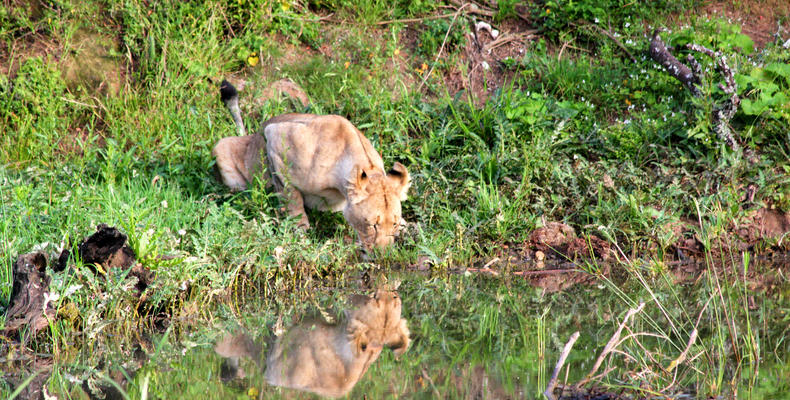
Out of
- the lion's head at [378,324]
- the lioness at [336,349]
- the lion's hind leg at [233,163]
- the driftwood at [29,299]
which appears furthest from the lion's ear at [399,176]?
the driftwood at [29,299]

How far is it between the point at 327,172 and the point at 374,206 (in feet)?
2.04

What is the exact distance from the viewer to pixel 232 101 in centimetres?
810

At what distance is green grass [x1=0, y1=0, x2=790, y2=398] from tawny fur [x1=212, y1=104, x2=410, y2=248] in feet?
0.76

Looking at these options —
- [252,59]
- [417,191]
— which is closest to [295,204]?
[417,191]

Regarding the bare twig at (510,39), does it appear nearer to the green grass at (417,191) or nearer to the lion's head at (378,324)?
the green grass at (417,191)

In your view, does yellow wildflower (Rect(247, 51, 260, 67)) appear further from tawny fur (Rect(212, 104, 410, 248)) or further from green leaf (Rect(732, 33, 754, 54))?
green leaf (Rect(732, 33, 754, 54))

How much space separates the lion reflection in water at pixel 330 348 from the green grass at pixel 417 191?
0.38 feet

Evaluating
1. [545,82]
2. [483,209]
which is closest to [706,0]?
[545,82]

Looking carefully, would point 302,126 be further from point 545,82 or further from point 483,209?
point 545,82

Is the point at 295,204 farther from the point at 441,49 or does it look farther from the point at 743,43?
the point at 743,43

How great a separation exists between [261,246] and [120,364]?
1.79 meters

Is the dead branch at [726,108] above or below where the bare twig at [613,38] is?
above

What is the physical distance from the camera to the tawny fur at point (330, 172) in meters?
6.47

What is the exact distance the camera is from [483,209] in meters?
7.10
